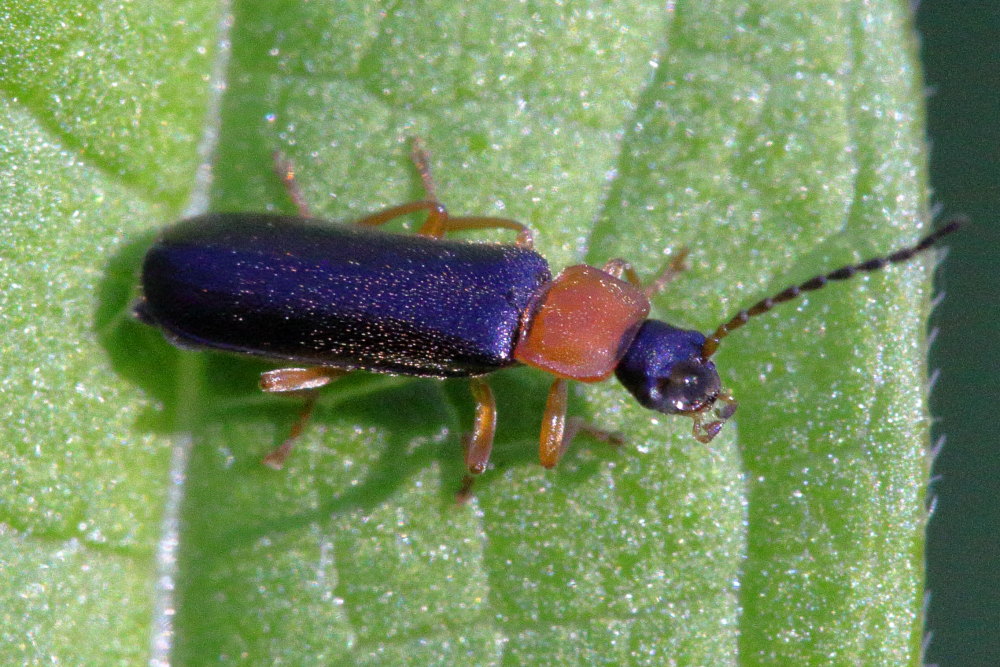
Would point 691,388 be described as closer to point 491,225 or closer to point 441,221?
point 491,225

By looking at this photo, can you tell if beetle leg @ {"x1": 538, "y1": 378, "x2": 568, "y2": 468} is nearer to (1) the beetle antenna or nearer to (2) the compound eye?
(2) the compound eye

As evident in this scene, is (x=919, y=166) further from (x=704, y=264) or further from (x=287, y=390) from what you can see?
(x=287, y=390)

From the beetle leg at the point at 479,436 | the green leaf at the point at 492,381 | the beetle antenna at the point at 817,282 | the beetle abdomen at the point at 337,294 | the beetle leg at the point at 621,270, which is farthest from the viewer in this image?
the beetle leg at the point at 621,270

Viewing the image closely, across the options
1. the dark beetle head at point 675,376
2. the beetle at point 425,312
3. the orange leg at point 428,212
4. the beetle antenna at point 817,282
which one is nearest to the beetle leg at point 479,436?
the beetle at point 425,312

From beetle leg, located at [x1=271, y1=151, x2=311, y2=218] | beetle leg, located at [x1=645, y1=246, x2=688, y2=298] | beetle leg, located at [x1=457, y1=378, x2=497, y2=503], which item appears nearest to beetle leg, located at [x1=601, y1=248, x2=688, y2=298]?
beetle leg, located at [x1=645, y1=246, x2=688, y2=298]

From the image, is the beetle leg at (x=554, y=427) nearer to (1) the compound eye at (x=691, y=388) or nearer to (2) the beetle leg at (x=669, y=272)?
(1) the compound eye at (x=691, y=388)
